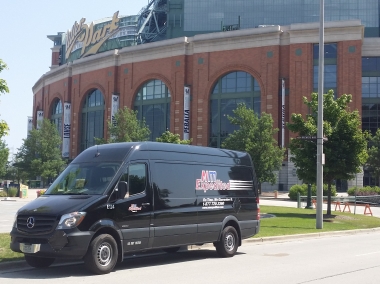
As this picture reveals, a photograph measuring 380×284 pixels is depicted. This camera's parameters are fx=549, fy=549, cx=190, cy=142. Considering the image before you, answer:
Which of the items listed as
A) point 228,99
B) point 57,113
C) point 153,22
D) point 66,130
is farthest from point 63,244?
point 57,113

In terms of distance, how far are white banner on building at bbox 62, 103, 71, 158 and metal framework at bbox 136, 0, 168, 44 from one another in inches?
562

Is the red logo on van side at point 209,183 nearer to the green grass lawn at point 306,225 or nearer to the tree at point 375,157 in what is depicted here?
the green grass lawn at point 306,225

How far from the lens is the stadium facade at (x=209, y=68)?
2371 inches

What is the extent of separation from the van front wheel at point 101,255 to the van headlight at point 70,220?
535mm

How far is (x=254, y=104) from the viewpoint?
6300 centimetres

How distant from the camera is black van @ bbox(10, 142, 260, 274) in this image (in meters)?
10.7

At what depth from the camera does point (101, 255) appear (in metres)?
11.0

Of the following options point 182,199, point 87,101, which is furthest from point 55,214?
point 87,101

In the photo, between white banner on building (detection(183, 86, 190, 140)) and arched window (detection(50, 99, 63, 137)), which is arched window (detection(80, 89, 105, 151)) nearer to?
arched window (detection(50, 99, 63, 137))

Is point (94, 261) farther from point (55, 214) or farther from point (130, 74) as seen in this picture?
point (130, 74)

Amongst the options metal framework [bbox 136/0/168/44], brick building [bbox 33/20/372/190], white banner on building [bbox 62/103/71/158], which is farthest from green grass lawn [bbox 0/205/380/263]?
metal framework [bbox 136/0/168/44]

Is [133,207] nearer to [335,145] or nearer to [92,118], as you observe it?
[335,145]

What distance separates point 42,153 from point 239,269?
56.4 metres

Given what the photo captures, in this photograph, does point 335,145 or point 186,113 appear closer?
point 335,145
